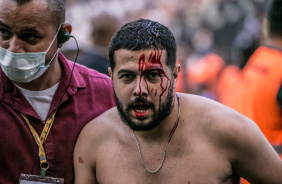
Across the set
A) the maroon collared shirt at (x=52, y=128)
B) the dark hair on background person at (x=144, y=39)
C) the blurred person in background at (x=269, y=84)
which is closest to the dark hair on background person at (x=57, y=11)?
the maroon collared shirt at (x=52, y=128)

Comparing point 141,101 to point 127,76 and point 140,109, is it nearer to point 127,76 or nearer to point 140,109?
point 140,109

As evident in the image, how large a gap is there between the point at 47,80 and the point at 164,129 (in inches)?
34.1

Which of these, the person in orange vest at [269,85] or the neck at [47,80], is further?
the person in orange vest at [269,85]

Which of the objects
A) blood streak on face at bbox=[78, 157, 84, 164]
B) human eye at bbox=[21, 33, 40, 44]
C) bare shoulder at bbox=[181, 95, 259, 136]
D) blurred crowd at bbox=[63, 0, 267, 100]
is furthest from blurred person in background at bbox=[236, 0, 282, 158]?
blurred crowd at bbox=[63, 0, 267, 100]

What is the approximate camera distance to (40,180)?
3.49 metres

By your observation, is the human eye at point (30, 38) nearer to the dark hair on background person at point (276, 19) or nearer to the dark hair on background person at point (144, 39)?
the dark hair on background person at point (144, 39)

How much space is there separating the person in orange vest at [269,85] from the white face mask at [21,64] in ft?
6.16

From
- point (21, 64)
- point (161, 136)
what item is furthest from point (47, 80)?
point (161, 136)

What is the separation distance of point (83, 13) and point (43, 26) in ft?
24.6

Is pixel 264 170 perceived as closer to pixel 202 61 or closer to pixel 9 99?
pixel 9 99

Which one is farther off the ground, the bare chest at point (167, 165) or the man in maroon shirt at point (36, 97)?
the man in maroon shirt at point (36, 97)

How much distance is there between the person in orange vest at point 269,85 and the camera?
4406 mm

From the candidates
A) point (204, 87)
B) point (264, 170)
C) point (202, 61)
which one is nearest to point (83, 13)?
point (202, 61)

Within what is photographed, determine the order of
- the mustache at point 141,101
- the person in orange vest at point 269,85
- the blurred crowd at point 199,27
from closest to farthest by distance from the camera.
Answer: the mustache at point 141,101 < the person in orange vest at point 269,85 < the blurred crowd at point 199,27
